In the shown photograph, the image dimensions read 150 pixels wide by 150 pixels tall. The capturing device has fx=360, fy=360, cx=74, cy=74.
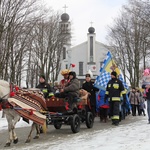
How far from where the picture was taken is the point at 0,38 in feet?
63.6

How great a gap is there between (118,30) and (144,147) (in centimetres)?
3310

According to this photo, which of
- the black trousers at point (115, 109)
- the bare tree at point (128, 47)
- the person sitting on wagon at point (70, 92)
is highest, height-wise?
the bare tree at point (128, 47)

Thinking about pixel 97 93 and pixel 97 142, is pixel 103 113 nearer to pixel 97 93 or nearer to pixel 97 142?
pixel 97 93

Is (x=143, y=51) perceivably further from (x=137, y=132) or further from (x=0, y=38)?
(x=137, y=132)

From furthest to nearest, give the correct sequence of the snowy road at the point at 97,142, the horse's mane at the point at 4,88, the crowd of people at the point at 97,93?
the crowd of people at the point at 97,93, the horse's mane at the point at 4,88, the snowy road at the point at 97,142

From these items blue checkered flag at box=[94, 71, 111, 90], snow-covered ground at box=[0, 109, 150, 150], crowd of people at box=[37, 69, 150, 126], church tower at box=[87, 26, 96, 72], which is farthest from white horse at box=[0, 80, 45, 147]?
church tower at box=[87, 26, 96, 72]

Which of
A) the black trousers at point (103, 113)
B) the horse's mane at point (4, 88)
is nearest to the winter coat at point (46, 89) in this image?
the horse's mane at point (4, 88)

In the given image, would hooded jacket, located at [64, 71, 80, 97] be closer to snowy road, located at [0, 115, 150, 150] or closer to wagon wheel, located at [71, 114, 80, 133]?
wagon wheel, located at [71, 114, 80, 133]

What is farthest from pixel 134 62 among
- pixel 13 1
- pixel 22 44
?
pixel 13 1

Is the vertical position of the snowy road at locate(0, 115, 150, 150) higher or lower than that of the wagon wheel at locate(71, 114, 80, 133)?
lower

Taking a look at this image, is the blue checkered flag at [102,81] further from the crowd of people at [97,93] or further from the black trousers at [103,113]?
the black trousers at [103,113]

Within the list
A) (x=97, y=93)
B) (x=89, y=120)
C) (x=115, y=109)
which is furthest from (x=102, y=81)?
(x=89, y=120)

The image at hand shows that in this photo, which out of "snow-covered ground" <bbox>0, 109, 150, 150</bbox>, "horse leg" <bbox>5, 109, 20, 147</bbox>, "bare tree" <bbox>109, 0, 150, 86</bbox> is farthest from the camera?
"bare tree" <bbox>109, 0, 150, 86</bbox>

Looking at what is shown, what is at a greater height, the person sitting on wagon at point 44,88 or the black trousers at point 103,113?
the person sitting on wagon at point 44,88
